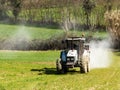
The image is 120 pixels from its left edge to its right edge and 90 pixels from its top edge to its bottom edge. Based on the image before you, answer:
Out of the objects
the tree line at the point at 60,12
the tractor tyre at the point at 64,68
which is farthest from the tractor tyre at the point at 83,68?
the tree line at the point at 60,12

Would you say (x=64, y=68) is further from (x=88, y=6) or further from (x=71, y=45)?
(x=88, y=6)

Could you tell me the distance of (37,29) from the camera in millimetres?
78938

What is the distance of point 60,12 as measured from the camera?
8556cm

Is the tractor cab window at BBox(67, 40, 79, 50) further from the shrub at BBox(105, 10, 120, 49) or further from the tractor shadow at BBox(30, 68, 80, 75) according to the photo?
the shrub at BBox(105, 10, 120, 49)

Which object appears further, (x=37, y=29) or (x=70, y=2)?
(x=70, y=2)

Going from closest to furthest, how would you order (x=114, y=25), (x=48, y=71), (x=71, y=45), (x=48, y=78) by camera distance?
(x=48, y=78)
(x=71, y=45)
(x=48, y=71)
(x=114, y=25)

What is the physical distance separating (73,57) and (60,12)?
56.0m

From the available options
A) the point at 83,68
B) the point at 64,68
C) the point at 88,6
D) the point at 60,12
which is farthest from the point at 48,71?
the point at 88,6

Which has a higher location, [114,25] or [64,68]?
[114,25]

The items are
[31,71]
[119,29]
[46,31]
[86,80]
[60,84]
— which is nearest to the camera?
[60,84]

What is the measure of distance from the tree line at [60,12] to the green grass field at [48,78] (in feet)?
124

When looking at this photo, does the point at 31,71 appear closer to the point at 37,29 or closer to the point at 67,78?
the point at 67,78

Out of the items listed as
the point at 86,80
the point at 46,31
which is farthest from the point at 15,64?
the point at 46,31

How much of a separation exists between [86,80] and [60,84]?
2.78m
